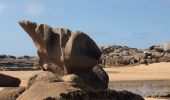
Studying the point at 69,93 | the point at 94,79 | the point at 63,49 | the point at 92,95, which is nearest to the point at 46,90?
the point at 69,93

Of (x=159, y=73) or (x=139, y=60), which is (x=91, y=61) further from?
(x=139, y=60)

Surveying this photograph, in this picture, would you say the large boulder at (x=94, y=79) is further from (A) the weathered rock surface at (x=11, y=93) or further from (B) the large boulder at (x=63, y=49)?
(A) the weathered rock surface at (x=11, y=93)

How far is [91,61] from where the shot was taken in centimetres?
1675

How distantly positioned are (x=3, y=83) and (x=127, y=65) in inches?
1353

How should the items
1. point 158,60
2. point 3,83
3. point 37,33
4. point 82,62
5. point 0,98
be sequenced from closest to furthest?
point 0,98 < point 82,62 < point 37,33 < point 3,83 < point 158,60

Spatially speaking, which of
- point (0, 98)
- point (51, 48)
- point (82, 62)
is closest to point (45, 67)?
point (51, 48)

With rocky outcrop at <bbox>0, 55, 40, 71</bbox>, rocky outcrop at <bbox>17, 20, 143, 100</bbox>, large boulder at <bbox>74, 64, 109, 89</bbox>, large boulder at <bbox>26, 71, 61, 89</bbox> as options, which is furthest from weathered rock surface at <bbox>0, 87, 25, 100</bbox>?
rocky outcrop at <bbox>0, 55, 40, 71</bbox>

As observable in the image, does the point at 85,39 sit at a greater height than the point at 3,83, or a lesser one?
greater

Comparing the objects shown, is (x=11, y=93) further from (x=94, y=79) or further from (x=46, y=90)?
(x=46, y=90)

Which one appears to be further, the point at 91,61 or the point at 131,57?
the point at 131,57

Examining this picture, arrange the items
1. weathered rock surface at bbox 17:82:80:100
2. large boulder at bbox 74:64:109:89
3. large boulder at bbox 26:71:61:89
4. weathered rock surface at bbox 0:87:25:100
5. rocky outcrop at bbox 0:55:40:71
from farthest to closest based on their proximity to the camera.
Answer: rocky outcrop at bbox 0:55:40:71, large boulder at bbox 74:64:109:89, weathered rock surface at bbox 0:87:25:100, large boulder at bbox 26:71:61:89, weathered rock surface at bbox 17:82:80:100

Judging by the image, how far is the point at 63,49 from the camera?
16812 mm

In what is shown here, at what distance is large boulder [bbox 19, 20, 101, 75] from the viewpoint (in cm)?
1661

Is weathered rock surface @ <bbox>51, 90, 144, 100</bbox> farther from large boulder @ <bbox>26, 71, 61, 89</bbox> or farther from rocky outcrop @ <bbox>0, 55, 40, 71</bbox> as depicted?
rocky outcrop @ <bbox>0, 55, 40, 71</bbox>
